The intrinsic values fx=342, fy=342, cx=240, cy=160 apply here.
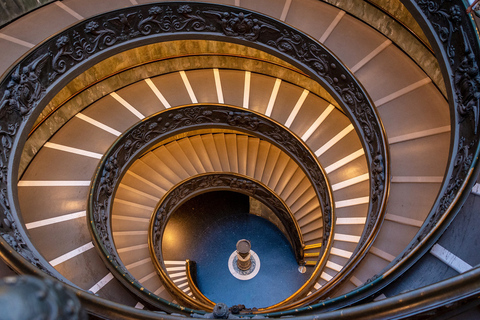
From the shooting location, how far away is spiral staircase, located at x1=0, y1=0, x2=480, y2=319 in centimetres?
456

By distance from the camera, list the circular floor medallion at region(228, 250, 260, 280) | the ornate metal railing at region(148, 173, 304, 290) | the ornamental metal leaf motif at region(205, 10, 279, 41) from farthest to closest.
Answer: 1. the circular floor medallion at region(228, 250, 260, 280)
2. the ornate metal railing at region(148, 173, 304, 290)
3. the ornamental metal leaf motif at region(205, 10, 279, 41)

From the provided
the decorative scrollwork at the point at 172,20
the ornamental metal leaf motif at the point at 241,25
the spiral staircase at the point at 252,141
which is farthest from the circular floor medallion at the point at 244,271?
the decorative scrollwork at the point at 172,20

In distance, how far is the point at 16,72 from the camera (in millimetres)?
6168

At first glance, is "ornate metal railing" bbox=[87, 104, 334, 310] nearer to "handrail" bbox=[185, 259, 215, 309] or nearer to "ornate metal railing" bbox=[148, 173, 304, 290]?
"ornate metal railing" bbox=[148, 173, 304, 290]

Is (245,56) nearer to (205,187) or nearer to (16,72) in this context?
(205,187)

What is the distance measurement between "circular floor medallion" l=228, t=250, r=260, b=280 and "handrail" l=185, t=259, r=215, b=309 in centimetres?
121

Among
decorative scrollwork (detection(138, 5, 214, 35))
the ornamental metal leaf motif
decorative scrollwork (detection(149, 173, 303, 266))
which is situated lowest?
decorative scrollwork (detection(149, 173, 303, 266))

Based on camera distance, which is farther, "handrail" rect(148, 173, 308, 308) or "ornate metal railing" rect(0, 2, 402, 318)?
"handrail" rect(148, 173, 308, 308)

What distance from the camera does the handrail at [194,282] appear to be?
10.3 meters

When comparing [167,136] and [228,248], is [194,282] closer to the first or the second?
[228,248]

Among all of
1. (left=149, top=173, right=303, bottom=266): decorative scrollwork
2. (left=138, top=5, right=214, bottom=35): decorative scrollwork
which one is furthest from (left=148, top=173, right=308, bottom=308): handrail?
(left=138, top=5, right=214, bottom=35): decorative scrollwork

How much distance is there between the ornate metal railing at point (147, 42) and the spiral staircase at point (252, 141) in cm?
4

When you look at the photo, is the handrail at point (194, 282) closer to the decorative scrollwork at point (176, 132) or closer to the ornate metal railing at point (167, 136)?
the ornate metal railing at point (167, 136)

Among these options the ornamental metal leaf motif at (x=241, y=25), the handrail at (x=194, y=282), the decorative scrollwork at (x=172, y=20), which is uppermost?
the ornamental metal leaf motif at (x=241, y=25)
